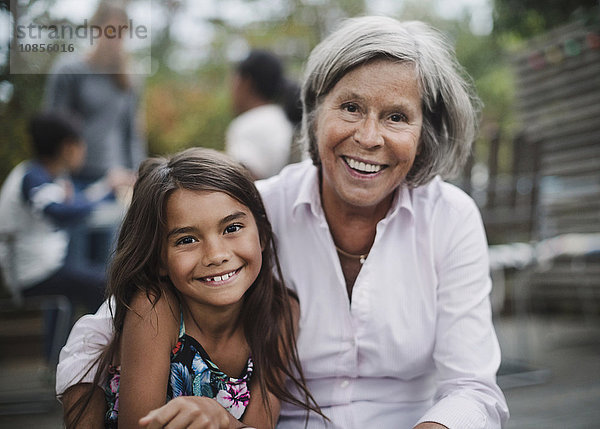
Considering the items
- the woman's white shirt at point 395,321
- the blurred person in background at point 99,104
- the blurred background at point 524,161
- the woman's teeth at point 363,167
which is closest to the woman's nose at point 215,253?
the woman's white shirt at point 395,321

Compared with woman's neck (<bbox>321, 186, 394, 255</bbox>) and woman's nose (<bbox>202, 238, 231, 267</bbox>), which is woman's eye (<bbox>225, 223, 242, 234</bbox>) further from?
woman's neck (<bbox>321, 186, 394, 255</bbox>)

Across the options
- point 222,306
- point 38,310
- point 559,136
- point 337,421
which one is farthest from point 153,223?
point 38,310

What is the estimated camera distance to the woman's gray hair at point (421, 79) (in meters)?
1.72

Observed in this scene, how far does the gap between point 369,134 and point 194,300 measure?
609 mm

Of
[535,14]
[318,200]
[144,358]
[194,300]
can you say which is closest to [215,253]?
[194,300]

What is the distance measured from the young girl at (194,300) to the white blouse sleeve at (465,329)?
0.37 meters

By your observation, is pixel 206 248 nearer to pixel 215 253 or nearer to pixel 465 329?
pixel 215 253

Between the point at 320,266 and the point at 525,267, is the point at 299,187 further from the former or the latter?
the point at 525,267

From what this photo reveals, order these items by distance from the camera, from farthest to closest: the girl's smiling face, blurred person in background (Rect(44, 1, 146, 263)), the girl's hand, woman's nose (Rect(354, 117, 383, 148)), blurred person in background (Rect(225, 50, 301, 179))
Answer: blurred person in background (Rect(225, 50, 301, 179)) → blurred person in background (Rect(44, 1, 146, 263)) → woman's nose (Rect(354, 117, 383, 148)) → the girl's smiling face → the girl's hand

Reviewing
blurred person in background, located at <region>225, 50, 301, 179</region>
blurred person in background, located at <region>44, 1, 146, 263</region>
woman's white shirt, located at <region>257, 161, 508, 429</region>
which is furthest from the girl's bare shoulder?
blurred person in background, located at <region>225, 50, 301, 179</region>

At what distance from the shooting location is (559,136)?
12.4 ft

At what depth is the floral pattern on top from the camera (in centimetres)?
160

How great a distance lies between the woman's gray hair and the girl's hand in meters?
0.85

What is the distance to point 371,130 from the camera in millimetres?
1710
